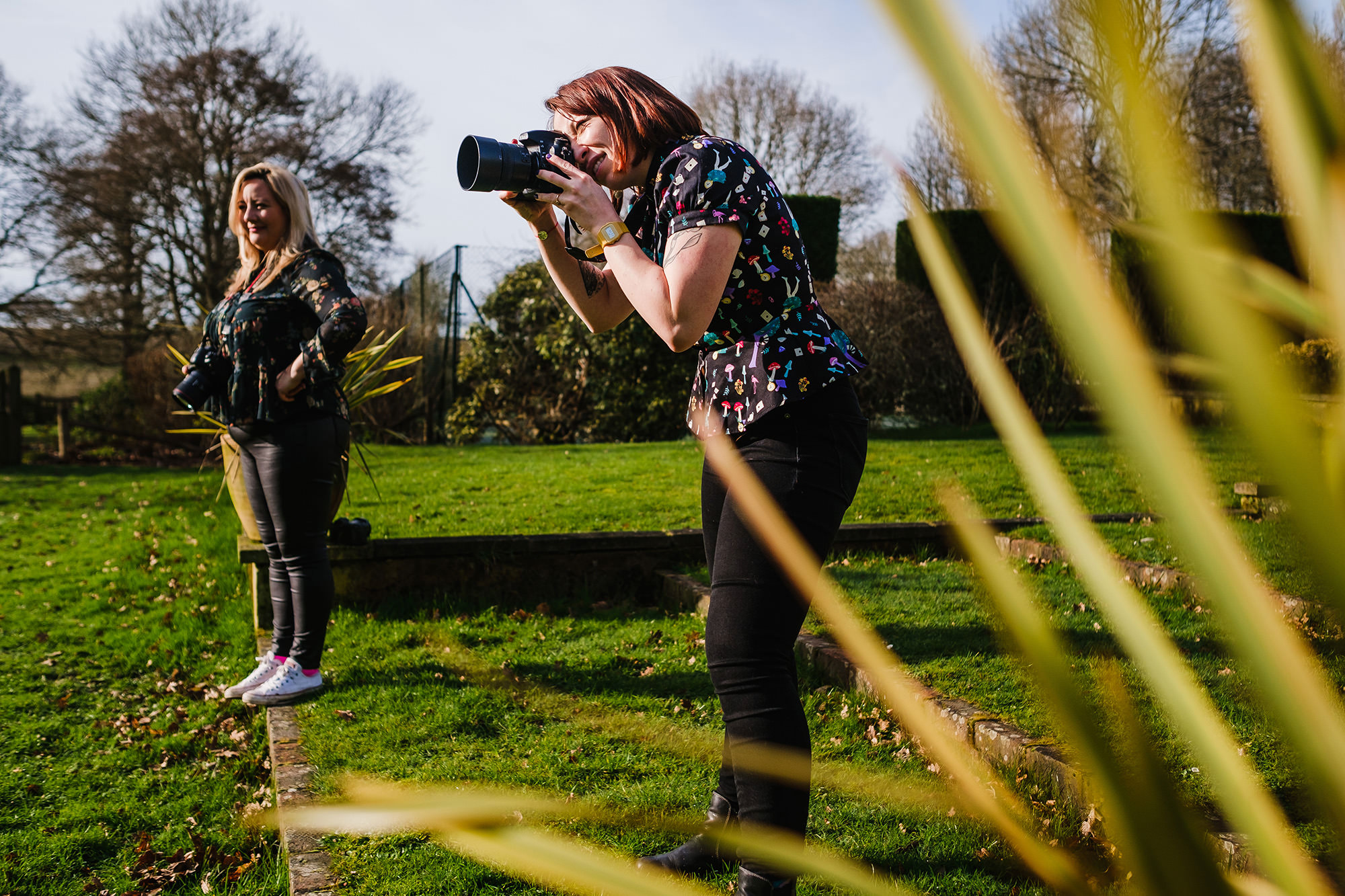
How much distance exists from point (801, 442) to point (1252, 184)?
2191 centimetres

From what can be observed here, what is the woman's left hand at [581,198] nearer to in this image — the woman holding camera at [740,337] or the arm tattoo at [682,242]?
the woman holding camera at [740,337]

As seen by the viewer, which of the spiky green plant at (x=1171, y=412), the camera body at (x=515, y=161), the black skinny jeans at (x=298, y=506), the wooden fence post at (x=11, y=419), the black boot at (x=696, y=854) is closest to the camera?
the spiky green plant at (x=1171, y=412)

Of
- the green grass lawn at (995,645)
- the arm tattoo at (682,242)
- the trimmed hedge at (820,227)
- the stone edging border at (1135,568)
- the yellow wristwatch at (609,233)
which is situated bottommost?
the green grass lawn at (995,645)

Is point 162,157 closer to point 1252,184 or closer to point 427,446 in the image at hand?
point 427,446

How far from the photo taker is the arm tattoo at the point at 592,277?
2.38m

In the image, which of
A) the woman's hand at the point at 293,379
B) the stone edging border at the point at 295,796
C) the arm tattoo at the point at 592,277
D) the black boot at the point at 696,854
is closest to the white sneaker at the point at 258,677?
the stone edging border at the point at 295,796

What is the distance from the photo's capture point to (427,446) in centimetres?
1149

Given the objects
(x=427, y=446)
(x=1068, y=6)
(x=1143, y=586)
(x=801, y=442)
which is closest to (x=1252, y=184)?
(x=427, y=446)

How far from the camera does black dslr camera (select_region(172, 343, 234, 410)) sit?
144 inches

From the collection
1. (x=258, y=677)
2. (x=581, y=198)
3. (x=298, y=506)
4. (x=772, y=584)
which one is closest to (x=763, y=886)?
(x=772, y=584)

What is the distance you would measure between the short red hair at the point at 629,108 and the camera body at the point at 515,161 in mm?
94

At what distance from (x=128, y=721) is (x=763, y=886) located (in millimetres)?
3079

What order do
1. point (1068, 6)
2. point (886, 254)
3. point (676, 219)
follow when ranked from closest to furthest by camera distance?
point (1068, 6) < point (676, 219) < point (886, 254)

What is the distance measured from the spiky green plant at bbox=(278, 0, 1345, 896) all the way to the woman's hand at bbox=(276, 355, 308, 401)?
3304mm
